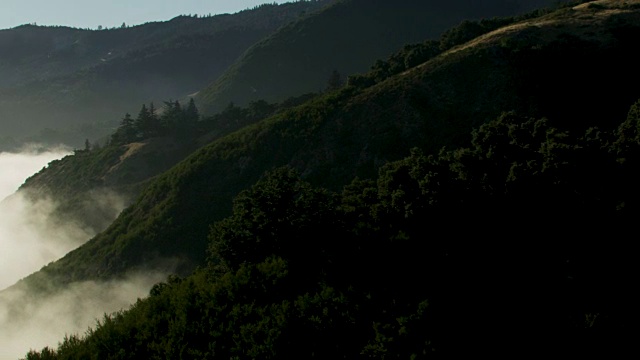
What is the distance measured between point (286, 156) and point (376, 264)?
184 feet

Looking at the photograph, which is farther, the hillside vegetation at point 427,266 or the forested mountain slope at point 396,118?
the forested mountain slope at point 396,118

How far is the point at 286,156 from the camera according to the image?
3440 inches

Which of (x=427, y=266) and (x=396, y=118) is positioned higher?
(x=396, y=118)

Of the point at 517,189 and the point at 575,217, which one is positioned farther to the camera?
the point at 517,189

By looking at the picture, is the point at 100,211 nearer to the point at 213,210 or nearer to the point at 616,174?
the point at 213,210

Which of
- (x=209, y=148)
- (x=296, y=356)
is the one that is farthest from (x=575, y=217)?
(x=209, y=148)

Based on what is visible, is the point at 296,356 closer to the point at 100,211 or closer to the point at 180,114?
the point at 100,211

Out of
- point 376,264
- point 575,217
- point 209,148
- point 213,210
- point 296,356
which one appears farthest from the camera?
point 209,148

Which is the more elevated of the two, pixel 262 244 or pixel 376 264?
pixel 262 244

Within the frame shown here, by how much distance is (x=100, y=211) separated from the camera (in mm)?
126938

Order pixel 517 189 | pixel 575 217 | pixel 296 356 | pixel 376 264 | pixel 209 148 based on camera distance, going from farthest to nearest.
Result: pixel 209 148
pixel 517 189
pixel 575 217
pixel 376 264
pixel 296 356

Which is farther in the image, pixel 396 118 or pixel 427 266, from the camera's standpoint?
pixel 396 118

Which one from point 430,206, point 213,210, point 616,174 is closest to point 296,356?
point 430,206

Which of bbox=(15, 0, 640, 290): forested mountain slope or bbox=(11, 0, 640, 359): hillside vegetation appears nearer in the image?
bbox=(11, 0, 640, 359): hillside vegetation
